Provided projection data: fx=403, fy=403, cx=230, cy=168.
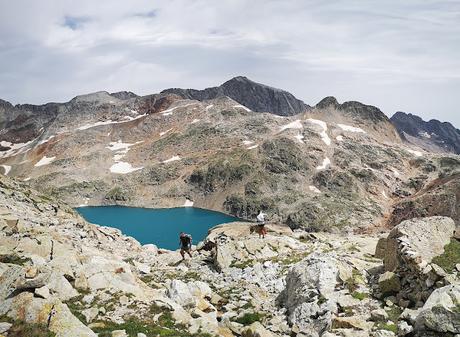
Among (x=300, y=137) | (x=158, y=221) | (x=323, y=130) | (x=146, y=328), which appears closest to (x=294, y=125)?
(x=323, y=130)

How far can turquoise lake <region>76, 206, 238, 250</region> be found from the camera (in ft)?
348

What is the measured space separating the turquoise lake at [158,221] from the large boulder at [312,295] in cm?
7170

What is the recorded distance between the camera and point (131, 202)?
161 m

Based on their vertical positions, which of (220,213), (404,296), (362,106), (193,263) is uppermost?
(362,106)

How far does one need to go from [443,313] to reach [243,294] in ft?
44.7

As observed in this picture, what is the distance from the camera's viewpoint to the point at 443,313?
15.3 meters

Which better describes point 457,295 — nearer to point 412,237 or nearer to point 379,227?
point 412,237

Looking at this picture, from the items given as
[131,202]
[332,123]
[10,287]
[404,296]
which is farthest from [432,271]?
[332,123]

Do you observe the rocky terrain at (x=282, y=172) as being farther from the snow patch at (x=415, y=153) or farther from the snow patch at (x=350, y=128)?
the snow patch at (x=350, y=128)

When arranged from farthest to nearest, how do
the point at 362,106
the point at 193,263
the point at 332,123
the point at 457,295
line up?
the point at 362,106, the point at 332,123, the point at 193,263, the point at 457,295

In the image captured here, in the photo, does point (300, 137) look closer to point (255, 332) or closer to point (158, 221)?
point (158, 221)

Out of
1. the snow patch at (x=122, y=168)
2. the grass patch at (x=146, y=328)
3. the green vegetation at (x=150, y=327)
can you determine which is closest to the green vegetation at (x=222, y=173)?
the snow patch at (x=122, y=168)

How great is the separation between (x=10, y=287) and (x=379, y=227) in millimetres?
112043

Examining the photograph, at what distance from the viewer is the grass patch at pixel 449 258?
21219 millimetres
